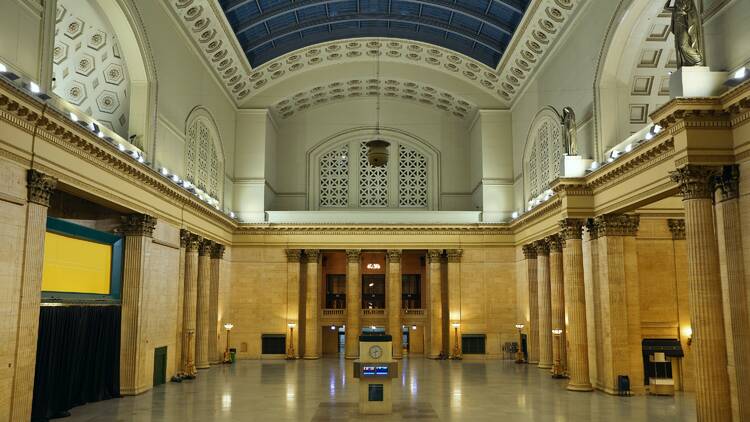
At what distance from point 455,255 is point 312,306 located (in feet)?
26.9

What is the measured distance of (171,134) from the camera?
77.0 feet

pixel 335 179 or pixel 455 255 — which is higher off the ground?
pixel 335 179

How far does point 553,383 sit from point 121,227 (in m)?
16.0

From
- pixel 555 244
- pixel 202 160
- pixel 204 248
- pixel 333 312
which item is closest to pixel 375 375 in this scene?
pixel 555 244

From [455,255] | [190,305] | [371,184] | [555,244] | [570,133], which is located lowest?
[190,305]

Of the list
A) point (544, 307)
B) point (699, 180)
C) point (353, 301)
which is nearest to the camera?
point (699, 180)

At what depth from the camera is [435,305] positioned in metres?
34.1

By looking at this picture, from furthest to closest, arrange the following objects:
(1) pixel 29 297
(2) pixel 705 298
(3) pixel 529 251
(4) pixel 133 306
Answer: (3) pixel 529 251 → (4) pixel 133 306 → (1) pixel 29 297 → (2) pixel 705 298

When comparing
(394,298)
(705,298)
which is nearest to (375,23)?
(394,298)

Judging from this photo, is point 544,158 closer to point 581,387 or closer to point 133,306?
point 581,387

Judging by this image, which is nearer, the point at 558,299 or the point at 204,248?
the point at 558,299

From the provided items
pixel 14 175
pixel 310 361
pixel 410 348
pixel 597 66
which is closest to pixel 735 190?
pixel 597 66

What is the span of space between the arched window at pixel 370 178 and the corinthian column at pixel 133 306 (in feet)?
54.8

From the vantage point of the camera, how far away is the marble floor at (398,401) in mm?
16250
